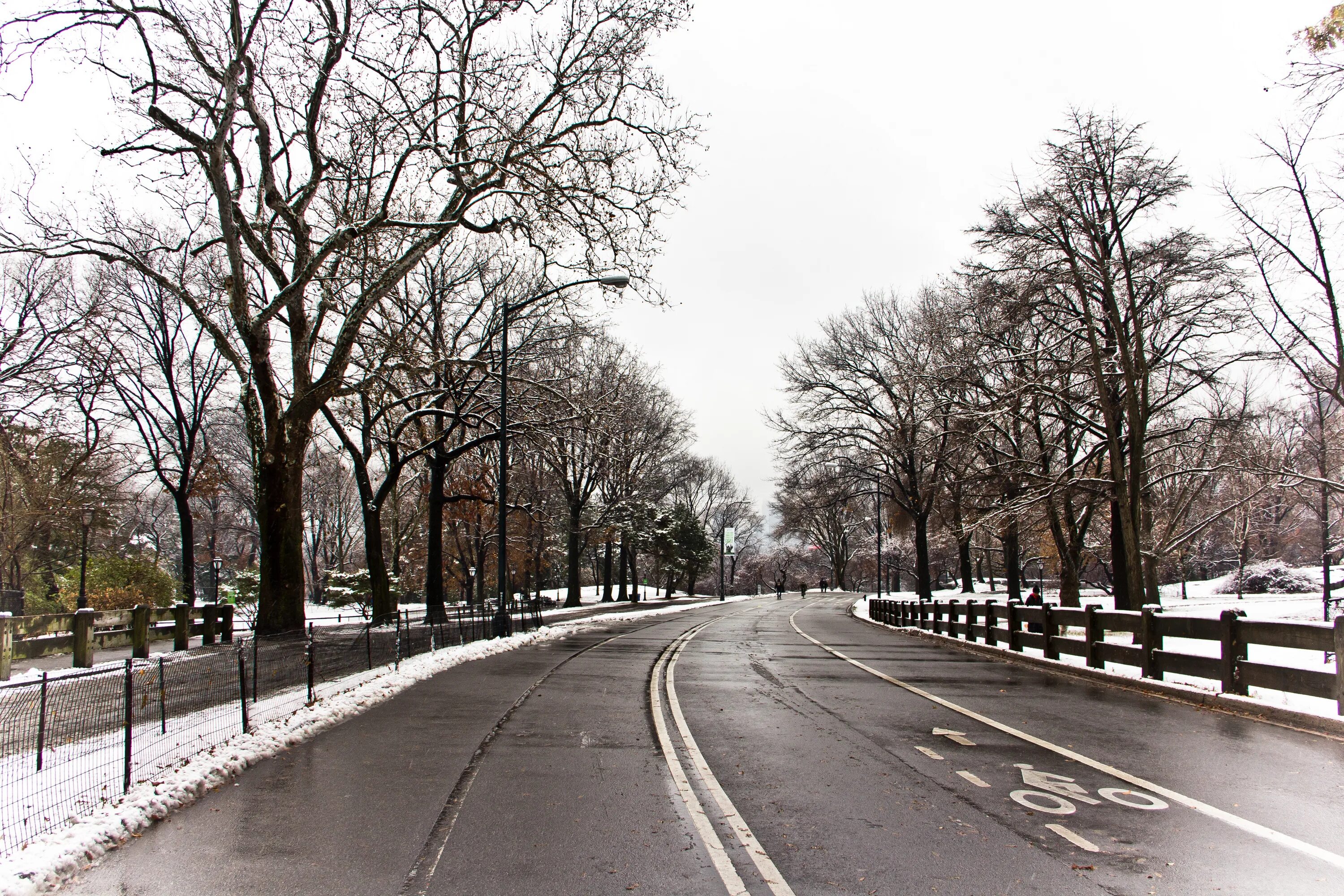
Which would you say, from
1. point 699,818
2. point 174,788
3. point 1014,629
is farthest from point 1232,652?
point 174,788

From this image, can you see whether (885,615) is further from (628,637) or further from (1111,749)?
(1111,749)

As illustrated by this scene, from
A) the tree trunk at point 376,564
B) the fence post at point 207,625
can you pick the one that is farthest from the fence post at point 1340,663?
the tree trunk at point 376,564

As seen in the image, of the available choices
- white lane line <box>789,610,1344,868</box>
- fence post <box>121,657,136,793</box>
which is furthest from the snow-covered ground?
fence post <box>121,657,136,793</box>

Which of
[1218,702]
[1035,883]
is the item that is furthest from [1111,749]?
[1035,883]

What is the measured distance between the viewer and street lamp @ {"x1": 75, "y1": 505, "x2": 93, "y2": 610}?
2724 cm

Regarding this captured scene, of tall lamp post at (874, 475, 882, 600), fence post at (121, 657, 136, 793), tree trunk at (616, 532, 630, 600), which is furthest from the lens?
tree trunk at (616, 532, 630, 600)

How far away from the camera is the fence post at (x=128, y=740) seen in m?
6.89

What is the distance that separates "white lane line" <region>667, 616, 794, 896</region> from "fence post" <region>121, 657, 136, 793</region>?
15.2ft

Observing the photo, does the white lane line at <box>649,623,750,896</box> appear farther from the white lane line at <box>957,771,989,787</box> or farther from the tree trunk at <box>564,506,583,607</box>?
the tree trunk at <box>564,506,583,607</box>

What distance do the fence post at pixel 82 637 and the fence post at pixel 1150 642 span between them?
18.3 metres

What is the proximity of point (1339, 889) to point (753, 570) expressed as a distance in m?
130

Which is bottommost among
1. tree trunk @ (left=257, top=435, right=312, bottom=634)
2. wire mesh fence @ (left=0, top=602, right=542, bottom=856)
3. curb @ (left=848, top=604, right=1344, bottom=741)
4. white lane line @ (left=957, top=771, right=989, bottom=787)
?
curb @ (left=848, top=604, right=1344, bottom=741)

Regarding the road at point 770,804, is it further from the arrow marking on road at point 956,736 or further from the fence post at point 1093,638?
the fence post at point 1093,638

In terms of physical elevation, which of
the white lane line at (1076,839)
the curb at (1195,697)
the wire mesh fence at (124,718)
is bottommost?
the curb at (1195,697)
